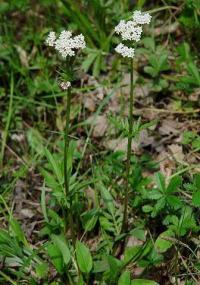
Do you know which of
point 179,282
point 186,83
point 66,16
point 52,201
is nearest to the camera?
point 179,282

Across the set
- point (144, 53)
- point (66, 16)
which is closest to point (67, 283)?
point (144, 53)

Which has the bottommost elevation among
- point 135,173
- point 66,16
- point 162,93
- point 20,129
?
point 135,173

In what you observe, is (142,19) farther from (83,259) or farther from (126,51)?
(83,259)

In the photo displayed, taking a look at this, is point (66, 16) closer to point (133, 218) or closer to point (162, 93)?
point (162, 93)

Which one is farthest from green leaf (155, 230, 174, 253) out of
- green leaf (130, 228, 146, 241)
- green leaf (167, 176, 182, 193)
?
green leaf (167, 176, 182, 193)

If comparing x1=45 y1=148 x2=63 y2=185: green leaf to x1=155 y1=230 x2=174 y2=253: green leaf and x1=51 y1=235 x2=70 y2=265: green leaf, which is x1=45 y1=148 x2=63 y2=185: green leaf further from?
x1=155 y1=230 x2=174 y2=253: green leaf

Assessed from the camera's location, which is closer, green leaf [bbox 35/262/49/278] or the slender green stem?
green leaf [bbox 35/262/49/278]

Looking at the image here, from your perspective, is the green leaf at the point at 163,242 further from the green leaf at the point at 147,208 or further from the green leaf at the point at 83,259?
the green leaf at the point at 83,259

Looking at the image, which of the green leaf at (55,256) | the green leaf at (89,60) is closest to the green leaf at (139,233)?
the green leaf at (55,256)

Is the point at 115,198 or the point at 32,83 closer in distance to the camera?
the point at 115,198
